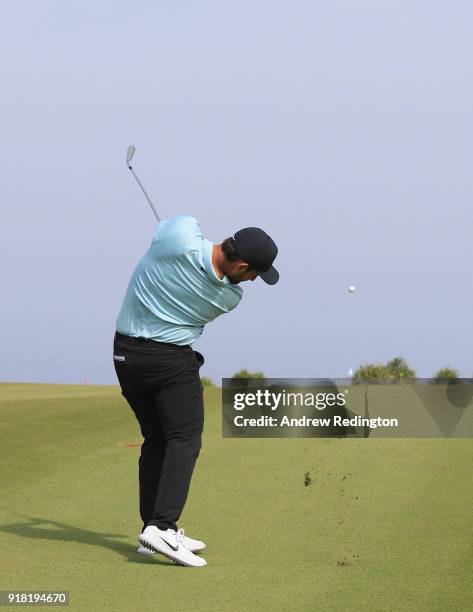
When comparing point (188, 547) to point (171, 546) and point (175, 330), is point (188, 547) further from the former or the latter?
point (175, 330)

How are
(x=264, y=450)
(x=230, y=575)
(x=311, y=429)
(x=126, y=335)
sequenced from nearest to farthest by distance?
(x=230, y=575), (x=126, y=335), (x=264, y=450), (x=311, y=429)

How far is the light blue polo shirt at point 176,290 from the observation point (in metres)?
7.31

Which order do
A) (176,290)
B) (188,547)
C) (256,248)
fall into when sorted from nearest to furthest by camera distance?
1. (256,248)
2. (176,290)
3. (188,547)

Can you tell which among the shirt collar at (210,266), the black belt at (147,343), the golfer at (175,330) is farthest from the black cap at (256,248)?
the black belt at (147,343)

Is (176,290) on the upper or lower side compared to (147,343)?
upper

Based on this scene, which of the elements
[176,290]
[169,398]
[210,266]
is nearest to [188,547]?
[169,398]

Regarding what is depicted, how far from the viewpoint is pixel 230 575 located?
696cm

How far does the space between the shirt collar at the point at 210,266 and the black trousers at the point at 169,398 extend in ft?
1.90

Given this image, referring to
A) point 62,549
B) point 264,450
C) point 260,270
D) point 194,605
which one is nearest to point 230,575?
point 194,605

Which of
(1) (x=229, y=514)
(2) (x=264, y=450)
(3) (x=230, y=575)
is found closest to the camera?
(3) (x=230, y=575)

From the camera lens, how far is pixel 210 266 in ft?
23.9

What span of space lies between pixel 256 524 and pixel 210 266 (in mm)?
2528

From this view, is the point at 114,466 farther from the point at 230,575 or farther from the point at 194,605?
the point at 194,605

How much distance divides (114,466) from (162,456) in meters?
3.79
